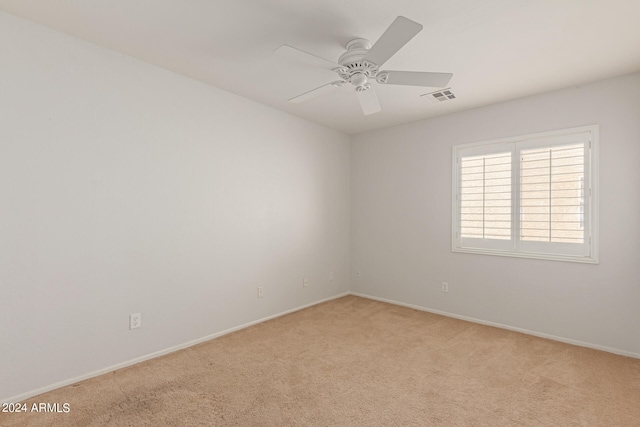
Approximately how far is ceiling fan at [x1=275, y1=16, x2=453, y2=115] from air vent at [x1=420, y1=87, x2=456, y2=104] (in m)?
1.03

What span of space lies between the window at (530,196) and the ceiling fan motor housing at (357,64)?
6.77ft

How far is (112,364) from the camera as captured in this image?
98.0 inches

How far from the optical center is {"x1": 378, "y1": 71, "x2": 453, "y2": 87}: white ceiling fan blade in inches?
84.4

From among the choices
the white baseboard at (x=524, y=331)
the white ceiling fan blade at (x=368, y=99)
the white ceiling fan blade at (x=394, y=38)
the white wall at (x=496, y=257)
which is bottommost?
the white baseboard at (x=524, y=331)

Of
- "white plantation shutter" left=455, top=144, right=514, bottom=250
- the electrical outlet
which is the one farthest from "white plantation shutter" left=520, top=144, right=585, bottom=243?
the electrical outlet

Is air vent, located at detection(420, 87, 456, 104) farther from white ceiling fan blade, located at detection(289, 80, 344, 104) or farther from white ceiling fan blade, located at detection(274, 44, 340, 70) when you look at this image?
white ceiling fan blade, located at detection(274, 44, 340, 70)

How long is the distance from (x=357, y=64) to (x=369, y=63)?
3.6 inches

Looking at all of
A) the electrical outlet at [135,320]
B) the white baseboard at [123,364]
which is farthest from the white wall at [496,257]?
the electrical outlet at [135,320]

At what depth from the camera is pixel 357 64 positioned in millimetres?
2209

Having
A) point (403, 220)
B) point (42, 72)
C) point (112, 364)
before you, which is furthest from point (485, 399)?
point (42, 72)

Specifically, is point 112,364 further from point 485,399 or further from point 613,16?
point 613,16

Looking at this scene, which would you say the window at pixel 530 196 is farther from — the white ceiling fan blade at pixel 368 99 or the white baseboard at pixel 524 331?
the white ceiling fan blade at pixel 368 99

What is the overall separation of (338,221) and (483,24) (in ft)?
10.3

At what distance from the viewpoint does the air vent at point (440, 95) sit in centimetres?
321
